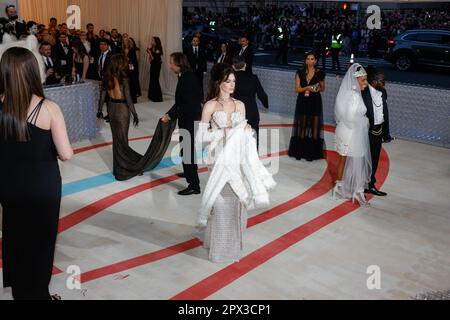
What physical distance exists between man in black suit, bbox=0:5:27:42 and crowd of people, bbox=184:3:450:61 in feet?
32.3

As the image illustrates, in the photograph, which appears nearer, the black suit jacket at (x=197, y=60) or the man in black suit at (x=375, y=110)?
the man in black suit at (x=375, y=110)

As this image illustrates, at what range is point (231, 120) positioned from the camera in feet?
14.9

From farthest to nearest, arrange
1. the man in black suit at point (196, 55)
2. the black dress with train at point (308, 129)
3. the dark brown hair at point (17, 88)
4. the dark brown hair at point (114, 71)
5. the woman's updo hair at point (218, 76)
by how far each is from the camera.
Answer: the man in black suit at point (196, 55) < the black dress with train at point (308, 129) < the dark brown hair at point (114, 71) < the woman's updo hair at point (218, 76) < the dark brown hair at point (17, 88)

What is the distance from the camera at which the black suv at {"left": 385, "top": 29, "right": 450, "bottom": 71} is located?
621 inches

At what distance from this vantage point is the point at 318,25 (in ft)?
74.0

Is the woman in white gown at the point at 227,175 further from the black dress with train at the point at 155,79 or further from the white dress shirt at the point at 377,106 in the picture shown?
the black dress with train at the point at 155,79

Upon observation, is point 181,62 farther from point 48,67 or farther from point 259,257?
point 48,67

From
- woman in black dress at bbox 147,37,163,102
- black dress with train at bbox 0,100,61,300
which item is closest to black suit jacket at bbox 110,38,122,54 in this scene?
woman in black dress at bbox 147,37,163,102

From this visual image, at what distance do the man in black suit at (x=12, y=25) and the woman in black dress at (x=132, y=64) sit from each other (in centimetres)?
203

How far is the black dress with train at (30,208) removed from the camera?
3102mm

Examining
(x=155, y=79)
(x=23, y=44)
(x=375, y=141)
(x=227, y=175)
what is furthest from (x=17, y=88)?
(x=155, y=79)

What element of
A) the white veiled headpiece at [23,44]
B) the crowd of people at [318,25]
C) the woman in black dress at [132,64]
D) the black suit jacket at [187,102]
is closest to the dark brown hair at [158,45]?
the woman in black dress at [132,64]

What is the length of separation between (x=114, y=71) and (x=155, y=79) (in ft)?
17.8
